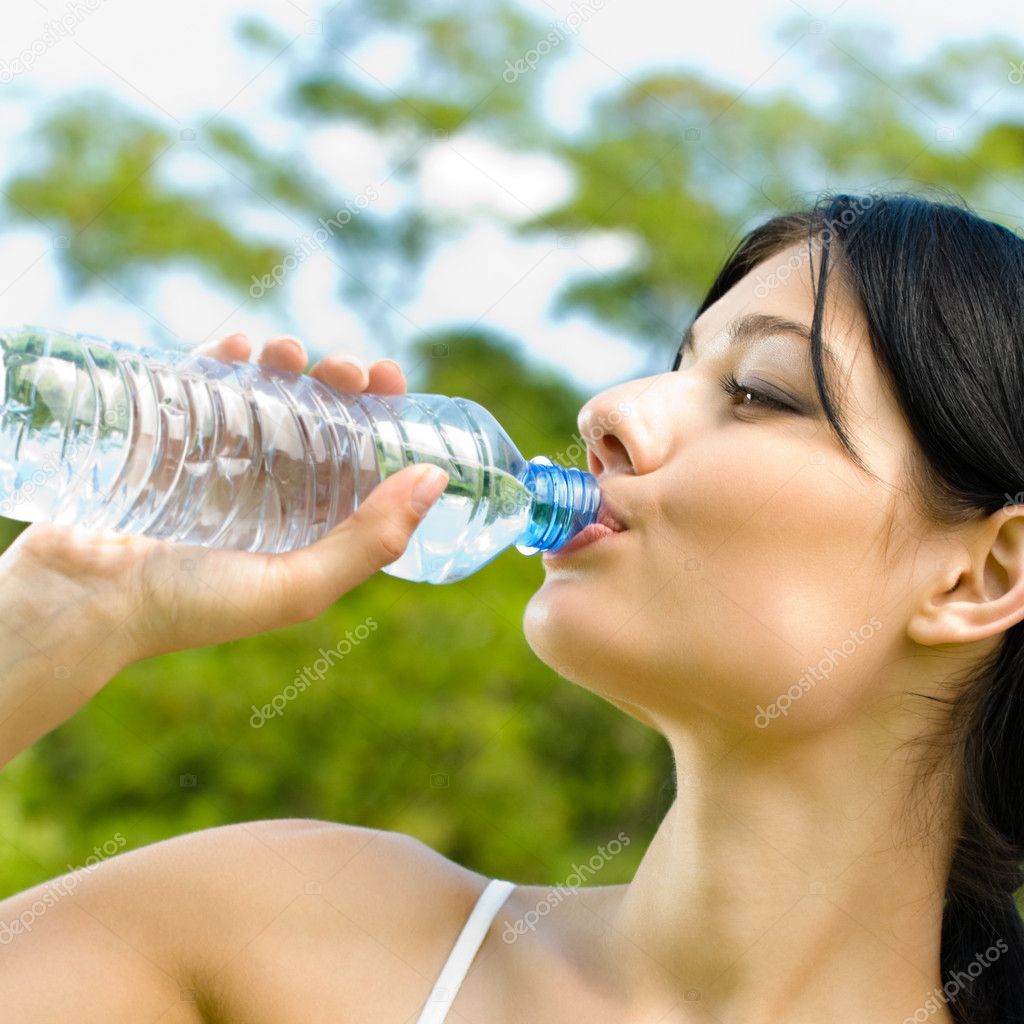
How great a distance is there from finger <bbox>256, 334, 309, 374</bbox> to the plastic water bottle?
48 millimetres

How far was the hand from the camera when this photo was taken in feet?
4.34

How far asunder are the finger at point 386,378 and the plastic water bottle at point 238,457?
2 cm

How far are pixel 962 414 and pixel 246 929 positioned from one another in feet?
3.52

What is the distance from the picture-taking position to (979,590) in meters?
1.56

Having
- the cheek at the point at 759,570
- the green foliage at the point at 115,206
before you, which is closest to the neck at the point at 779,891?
the cheek at the point at 759,570

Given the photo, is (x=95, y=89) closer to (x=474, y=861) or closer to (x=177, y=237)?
(x=177, y=237)

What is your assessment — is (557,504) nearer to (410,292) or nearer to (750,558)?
(750,558)

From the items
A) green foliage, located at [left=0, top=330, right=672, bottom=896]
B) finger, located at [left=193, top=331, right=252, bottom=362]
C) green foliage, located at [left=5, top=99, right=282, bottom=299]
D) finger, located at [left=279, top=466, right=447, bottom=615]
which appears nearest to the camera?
finger, located at [left=279, top=466, right=447, bottom=615]

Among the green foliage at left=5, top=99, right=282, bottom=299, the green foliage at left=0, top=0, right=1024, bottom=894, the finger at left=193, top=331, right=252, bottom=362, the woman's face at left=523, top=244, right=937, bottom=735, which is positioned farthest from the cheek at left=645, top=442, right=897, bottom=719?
the green foliage at left=5, top=99, right=282, bottom=299

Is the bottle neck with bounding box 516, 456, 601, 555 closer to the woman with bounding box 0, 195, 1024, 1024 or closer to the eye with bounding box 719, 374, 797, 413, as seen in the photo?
the woman with bounding box 0, 195, 1024, 1024

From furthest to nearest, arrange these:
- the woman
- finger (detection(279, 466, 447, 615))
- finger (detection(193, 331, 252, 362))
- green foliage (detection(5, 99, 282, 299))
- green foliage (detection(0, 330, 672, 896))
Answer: green foliage (detection(5, 99, 282, 299)) < green foliage (detection(0, 330, 672, 896)) < finger (detection(193, 331, 252, 362)) < the woman < finger (detection(279, 466, 447, 615))

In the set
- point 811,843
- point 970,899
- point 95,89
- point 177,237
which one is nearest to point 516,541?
point 811,843

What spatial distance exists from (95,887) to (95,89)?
4.88 meters

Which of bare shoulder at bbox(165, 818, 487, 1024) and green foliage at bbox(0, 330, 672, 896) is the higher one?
bare shoulder at bbox(165, 818, 487, 1024)
